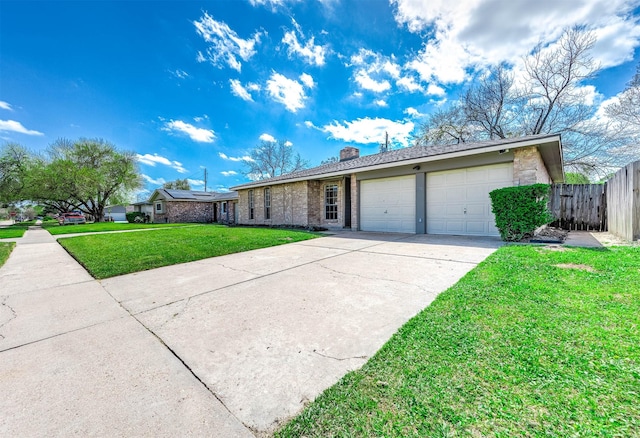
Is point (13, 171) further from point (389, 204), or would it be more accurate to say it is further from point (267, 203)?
point (389, 204)

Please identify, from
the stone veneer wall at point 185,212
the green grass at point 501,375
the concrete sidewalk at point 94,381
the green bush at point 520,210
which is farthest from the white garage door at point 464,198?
the stone veneer wall at point 185,212

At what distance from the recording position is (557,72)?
17375 millimetres

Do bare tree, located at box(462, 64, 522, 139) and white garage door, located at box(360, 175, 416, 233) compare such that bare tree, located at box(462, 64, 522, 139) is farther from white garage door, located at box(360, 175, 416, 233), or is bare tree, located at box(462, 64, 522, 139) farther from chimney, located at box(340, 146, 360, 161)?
white garage door, located at box(360, 175, 416, 233)

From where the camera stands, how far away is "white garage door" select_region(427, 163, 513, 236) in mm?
8367

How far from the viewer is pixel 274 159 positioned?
119 feet

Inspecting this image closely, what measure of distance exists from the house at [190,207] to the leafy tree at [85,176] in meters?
3.75

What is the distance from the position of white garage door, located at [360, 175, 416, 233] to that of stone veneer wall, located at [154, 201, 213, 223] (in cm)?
2098

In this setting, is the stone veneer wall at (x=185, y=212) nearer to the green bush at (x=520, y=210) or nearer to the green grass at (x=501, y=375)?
the green bush at (x=520, y=210)

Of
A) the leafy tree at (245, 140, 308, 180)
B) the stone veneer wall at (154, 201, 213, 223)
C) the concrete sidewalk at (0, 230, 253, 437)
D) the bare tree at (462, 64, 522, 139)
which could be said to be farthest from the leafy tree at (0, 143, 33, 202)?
the bare tree at (462, 64, 522, 139)

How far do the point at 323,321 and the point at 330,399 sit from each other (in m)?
1.14

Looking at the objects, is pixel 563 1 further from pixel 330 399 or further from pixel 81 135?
pixel 81 135

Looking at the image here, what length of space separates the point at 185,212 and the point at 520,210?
1067 inches

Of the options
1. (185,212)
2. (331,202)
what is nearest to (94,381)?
(331,202)

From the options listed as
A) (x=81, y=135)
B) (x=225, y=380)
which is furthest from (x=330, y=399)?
(x=81, y=135)
